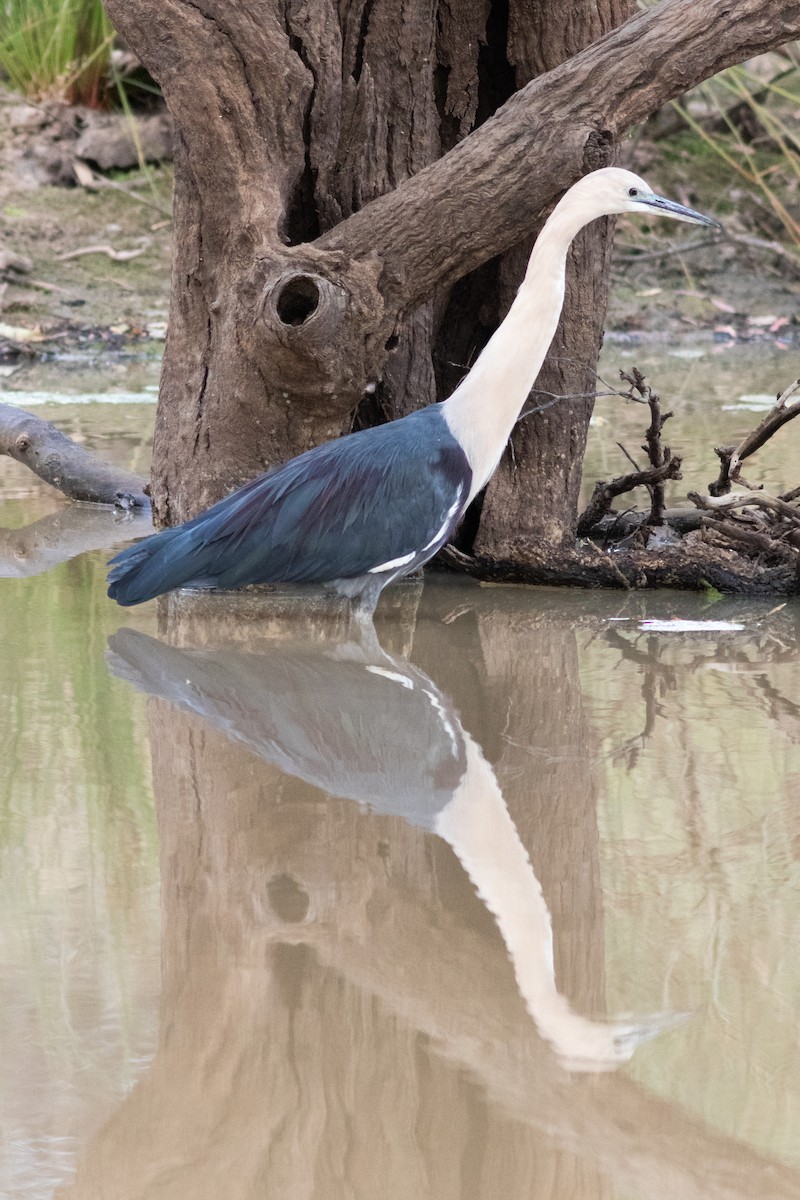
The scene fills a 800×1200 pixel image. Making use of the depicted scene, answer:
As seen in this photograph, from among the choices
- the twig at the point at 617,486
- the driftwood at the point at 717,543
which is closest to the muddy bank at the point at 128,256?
the twig at the point at 617,486

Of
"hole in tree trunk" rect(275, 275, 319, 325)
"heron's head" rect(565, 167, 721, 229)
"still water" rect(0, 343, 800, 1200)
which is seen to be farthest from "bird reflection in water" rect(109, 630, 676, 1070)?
"heron's head" rect(565, 167, 721, 229)

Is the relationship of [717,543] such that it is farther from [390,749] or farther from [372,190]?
[390,749]

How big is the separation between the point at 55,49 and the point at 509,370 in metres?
8.68

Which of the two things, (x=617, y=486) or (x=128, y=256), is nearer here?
(x=617, y=486)

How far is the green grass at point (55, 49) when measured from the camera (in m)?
11.3

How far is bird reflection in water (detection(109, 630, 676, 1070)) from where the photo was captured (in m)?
2.12

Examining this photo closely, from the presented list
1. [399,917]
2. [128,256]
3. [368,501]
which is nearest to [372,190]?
[368,501]

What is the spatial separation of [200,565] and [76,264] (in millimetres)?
7329

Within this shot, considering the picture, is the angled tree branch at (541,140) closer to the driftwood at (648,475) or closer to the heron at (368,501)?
the heron at (368,501)

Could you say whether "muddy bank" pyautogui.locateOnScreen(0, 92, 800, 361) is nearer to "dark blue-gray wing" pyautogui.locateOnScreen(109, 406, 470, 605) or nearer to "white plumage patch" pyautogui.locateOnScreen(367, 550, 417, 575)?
"dark blue-gray wing" pyautogui.locateOnScreen(109, 406, 470, 605)

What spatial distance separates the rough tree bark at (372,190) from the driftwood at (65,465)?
110cm

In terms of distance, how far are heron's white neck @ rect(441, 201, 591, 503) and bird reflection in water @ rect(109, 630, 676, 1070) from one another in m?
0.67

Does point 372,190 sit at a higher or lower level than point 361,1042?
higher

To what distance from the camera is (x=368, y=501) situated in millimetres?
3953
